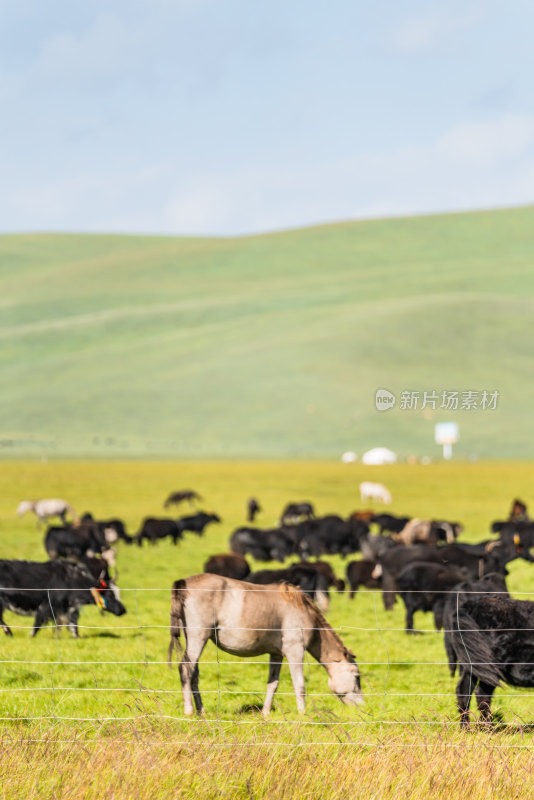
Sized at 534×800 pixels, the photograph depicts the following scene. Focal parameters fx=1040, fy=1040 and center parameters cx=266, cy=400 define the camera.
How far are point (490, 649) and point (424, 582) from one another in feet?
23.6

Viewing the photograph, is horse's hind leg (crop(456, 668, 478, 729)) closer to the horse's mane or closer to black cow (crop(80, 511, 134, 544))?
the horse's mane

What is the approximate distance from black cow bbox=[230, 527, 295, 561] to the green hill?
6516 centimetres

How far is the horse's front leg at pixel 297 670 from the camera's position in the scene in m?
10.3

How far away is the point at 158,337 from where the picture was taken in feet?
439

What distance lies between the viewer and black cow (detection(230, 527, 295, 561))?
27047 mm

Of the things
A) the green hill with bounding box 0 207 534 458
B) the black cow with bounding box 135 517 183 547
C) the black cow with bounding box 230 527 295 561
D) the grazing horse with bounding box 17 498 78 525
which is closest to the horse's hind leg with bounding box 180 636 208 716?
the black cow with bounding box 230 527 295 561

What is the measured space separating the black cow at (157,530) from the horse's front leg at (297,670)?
22144 mm

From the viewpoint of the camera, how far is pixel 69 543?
87.2 ft

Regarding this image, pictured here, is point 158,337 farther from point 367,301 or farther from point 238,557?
point 238,557

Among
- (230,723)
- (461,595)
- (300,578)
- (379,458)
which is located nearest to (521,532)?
(300,578)

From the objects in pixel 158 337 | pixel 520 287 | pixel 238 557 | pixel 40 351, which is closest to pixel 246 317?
pixel 158 337

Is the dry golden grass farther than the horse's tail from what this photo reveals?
No

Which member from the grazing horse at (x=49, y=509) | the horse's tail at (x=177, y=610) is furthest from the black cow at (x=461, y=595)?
the grazing horse at (x=49, y=509)

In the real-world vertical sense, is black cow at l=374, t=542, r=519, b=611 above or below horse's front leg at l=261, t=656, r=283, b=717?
above
